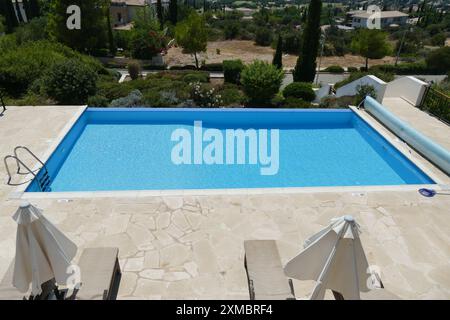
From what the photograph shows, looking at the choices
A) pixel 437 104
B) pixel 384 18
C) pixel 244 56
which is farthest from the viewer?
pixel 384 18

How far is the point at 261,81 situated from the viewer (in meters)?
15.0

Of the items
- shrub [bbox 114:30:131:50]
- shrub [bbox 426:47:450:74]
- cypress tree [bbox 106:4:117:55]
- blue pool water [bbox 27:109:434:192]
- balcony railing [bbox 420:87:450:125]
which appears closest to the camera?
blue pool water [bbox 27:109:434:192]

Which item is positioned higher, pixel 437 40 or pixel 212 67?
pixel 212 67

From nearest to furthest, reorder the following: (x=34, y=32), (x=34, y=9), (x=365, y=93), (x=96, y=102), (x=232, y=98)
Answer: (x=365, y=93) → (x=96, y=102) → (x=232, y=98) → (x=34, y=32) → (x=34, y=9)

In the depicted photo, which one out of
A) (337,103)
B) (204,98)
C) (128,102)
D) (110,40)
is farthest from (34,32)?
(337,103)

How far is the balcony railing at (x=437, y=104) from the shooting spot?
39.2 feet

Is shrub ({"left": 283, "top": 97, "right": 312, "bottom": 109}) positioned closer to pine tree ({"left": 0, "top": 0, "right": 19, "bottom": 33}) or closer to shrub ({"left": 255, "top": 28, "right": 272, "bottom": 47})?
pine tree ({"left": 0, "top": 0, "right": 19, "bottom": 33})

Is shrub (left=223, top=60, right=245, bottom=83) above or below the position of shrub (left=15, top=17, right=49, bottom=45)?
below

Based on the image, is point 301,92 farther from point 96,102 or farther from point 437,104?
point 96,102

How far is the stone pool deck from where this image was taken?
18.4 ft

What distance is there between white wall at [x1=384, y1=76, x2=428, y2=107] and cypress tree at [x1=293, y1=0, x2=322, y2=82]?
11.1 m

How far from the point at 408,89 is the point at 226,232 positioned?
11.3 metres

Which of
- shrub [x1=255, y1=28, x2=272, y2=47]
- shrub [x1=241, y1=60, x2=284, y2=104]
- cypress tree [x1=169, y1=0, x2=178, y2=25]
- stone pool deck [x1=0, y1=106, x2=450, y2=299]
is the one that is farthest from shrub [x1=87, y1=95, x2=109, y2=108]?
shrub [x1=255, y1=28, x2=272, y2=47]
